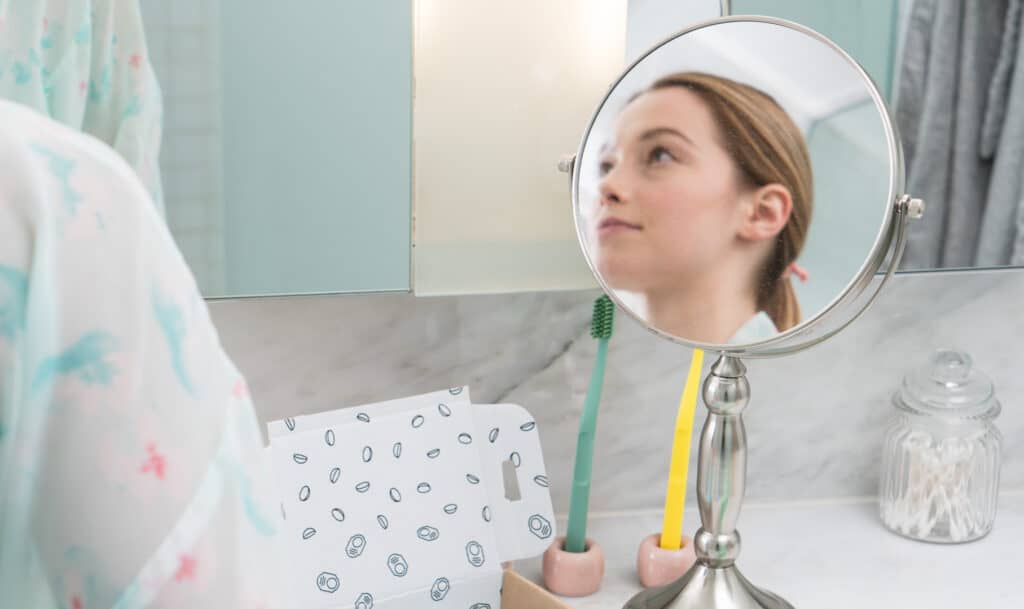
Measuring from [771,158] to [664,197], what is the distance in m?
0.09

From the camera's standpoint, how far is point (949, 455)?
1104 millimetres

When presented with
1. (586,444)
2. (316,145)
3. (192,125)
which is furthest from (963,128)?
(192,125)

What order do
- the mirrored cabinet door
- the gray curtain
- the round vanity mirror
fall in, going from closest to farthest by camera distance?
the round vanity mirror → the mirrored cabinet door → the gray curtain

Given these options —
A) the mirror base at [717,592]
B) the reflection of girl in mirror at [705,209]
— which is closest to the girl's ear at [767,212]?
the reflection of girl in mirror at [705,209]

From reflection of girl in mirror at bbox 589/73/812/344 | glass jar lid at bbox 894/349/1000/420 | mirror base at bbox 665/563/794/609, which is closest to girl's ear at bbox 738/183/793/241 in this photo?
reflection of girl in mirror at bbox 589/73/812/344

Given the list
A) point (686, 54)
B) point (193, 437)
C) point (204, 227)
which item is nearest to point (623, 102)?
point (686, 54)

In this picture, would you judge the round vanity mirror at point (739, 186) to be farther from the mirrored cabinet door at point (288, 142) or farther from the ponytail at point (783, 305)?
the mirrored cabinet door at point (288, 142)

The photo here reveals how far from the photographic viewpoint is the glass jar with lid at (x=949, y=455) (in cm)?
111

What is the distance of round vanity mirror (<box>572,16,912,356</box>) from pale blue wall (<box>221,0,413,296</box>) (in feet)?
0.61

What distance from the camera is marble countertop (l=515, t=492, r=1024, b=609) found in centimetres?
101

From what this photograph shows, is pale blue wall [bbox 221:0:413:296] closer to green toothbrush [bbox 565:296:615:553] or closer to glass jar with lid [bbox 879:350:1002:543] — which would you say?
green toothbrush [bbox 565:296:615:553]

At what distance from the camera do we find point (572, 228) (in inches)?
40.0

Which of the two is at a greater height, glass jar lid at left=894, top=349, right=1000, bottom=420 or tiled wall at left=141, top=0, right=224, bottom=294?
tiled wall at left=141, top=0, right=224, bottom=294

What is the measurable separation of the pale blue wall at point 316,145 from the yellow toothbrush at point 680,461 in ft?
0.90
